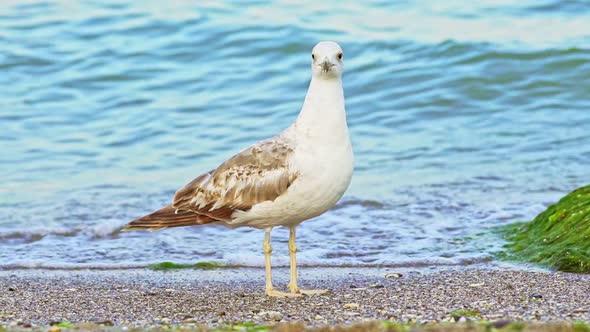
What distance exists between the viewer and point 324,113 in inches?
271

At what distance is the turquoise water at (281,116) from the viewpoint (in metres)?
10.0

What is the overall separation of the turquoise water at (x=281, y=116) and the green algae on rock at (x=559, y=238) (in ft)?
1.00

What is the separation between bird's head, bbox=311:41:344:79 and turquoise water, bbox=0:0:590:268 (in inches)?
95.1

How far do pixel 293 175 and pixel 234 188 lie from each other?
22.4 inches

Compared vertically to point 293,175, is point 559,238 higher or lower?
lower

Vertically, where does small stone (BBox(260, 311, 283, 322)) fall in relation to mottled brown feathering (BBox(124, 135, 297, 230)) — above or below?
below

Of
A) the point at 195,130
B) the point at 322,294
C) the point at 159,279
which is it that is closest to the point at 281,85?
the point at 195,130

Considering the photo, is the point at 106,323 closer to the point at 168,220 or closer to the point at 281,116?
the point at 168,220

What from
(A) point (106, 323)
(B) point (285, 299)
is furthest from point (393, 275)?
(A) point (106, 323)

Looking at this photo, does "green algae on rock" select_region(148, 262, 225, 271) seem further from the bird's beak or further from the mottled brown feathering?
the bird's beak

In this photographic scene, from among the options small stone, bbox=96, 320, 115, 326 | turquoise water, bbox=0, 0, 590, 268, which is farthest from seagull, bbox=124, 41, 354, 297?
turquoise water, bbox=0, 0, 590, 268

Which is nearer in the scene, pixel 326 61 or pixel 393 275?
pixel 326 61

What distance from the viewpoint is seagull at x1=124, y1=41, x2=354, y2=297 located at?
6.74m

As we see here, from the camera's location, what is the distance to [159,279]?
8.34 metres
